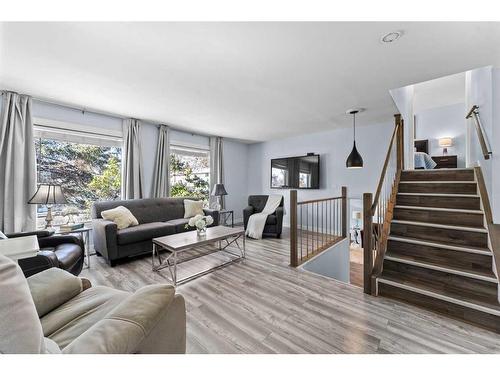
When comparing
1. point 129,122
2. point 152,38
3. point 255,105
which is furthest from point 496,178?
point 129,122

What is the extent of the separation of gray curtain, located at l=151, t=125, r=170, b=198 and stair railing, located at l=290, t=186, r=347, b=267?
9.03ft

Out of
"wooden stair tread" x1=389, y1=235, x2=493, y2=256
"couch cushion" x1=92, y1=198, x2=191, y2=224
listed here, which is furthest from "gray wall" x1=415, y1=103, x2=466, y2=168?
"couch cushion" x1=92, y1=198, x2=191, y2=224

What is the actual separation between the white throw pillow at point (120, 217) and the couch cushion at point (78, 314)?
2004 millimetres

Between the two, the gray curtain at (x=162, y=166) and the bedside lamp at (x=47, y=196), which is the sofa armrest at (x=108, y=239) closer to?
the bedside lamp at (x=47, y=196)

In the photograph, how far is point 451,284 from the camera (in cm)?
191

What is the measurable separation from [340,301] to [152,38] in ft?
9.28

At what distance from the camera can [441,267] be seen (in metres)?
1.97

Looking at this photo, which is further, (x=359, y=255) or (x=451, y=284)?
(x=359, y=255)

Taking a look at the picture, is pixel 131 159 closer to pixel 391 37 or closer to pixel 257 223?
pixel 257 223

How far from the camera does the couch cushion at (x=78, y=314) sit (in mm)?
966

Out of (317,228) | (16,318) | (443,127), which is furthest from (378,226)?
(443,127)

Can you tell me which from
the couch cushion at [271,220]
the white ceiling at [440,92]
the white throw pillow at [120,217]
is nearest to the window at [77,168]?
the white throw pillow at [120,217]
